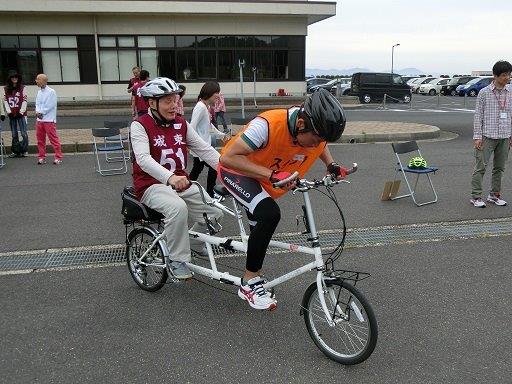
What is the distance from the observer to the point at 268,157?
3.38 m

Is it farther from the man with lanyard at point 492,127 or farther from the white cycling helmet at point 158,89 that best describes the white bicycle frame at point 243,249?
the man with lanyard at point 492,127

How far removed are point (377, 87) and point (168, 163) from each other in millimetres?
31182

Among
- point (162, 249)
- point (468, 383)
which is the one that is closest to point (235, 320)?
point (162, 249)

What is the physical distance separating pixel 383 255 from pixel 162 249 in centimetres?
243

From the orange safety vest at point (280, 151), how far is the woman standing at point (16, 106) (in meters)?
9.77

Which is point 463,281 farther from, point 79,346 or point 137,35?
point 137,35

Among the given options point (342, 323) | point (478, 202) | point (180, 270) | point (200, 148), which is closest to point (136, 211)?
point (180, 270)

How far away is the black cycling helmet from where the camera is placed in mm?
2910

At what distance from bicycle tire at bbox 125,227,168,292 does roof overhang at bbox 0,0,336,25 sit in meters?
24.3

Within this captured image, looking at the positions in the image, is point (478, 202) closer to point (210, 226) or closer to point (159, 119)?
point (210, 226)

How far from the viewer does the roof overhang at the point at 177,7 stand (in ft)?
82.1

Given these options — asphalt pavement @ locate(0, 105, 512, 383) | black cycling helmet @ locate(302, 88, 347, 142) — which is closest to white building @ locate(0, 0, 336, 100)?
asphalt pavement @ locate(0, 105, 512, 383)

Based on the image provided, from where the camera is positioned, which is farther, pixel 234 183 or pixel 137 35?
pixel 137 35

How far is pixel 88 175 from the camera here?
972 centimetres
